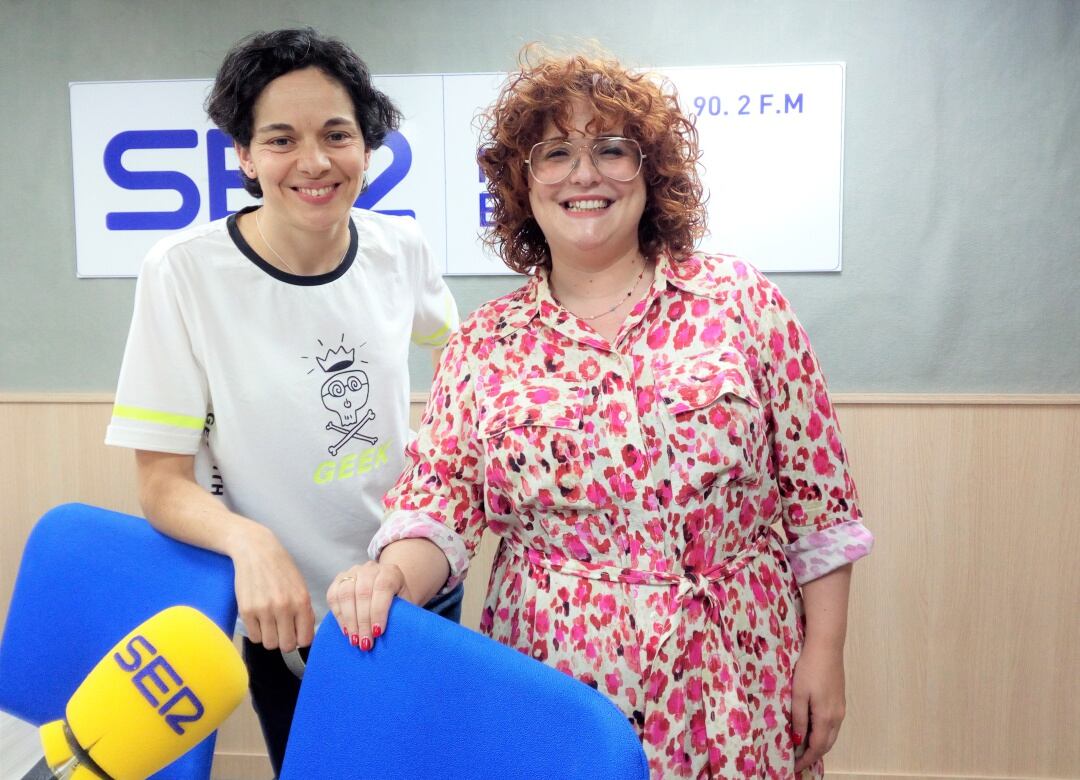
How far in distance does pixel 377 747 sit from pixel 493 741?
171 millimetres

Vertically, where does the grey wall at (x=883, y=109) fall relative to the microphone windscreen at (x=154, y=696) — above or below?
above

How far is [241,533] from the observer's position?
116 centimetres

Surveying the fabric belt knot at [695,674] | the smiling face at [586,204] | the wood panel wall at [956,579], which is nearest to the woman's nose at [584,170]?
the smiling face at [586,204]

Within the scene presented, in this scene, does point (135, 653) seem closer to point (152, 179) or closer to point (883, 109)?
point (152, 179)

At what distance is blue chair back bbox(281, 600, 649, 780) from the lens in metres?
0.77

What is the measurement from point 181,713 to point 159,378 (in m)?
0.54

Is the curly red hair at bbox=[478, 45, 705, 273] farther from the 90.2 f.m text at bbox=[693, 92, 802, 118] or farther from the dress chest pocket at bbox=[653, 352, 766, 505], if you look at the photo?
the 90.2 f.m text at bbox=[693, 92, 802, 118]

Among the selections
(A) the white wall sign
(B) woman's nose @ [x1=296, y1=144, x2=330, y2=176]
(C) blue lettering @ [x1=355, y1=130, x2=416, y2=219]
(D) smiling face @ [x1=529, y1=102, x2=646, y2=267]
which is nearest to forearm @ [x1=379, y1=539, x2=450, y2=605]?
(D) smiling face @ [x1=529, y1=102, x2=646, y2=267]

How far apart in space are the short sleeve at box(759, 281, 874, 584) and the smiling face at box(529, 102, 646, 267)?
0.75ft

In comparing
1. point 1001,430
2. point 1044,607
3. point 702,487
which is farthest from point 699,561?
point 1044,607

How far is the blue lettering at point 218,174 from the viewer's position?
8.55 ft

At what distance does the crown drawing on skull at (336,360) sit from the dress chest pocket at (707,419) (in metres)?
0.51

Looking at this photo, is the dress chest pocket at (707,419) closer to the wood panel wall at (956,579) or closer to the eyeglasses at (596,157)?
the eyeglasses at (596,157)

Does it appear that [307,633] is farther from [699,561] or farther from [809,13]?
[809,13]
